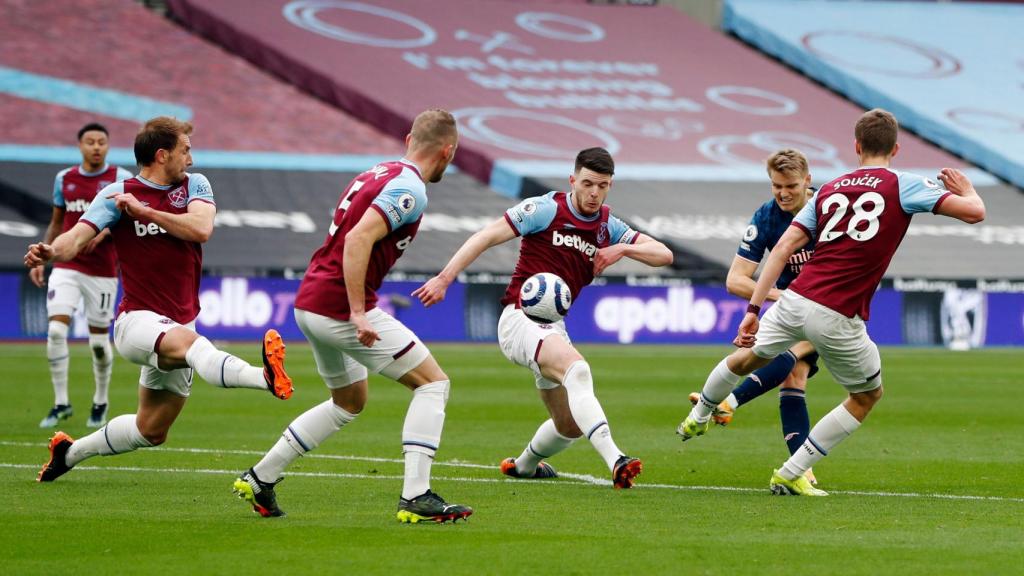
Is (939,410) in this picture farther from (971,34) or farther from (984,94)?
(971,34)

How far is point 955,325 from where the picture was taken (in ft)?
94.3

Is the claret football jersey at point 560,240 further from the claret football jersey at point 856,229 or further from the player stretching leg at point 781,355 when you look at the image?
the claret football jersey at point 856,229

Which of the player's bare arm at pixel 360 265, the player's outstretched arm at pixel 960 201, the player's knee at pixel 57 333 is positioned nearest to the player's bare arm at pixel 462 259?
the player's bare arm at pixel 360 265

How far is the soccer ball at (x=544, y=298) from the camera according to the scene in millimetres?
9016

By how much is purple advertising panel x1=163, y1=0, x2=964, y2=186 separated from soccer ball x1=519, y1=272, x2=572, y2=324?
85.3ft

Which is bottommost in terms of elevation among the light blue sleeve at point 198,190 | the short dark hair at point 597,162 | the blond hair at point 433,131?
the light blue sleeve at point 198,190

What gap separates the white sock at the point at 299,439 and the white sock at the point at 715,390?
2697mm

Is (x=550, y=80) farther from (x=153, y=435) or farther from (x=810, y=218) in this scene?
(x=153, y=435)

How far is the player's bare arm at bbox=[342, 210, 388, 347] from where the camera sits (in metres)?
7.06

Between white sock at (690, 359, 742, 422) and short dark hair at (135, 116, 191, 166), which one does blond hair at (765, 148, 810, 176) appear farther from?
short dark hair at (135, 116, 191, 166)

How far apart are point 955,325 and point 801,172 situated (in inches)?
809

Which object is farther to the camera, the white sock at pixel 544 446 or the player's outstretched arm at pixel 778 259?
the white sock at pixel 544 446

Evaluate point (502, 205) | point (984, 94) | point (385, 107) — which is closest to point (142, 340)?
point (502, 205)

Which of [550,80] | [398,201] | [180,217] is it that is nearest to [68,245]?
[180,217]
